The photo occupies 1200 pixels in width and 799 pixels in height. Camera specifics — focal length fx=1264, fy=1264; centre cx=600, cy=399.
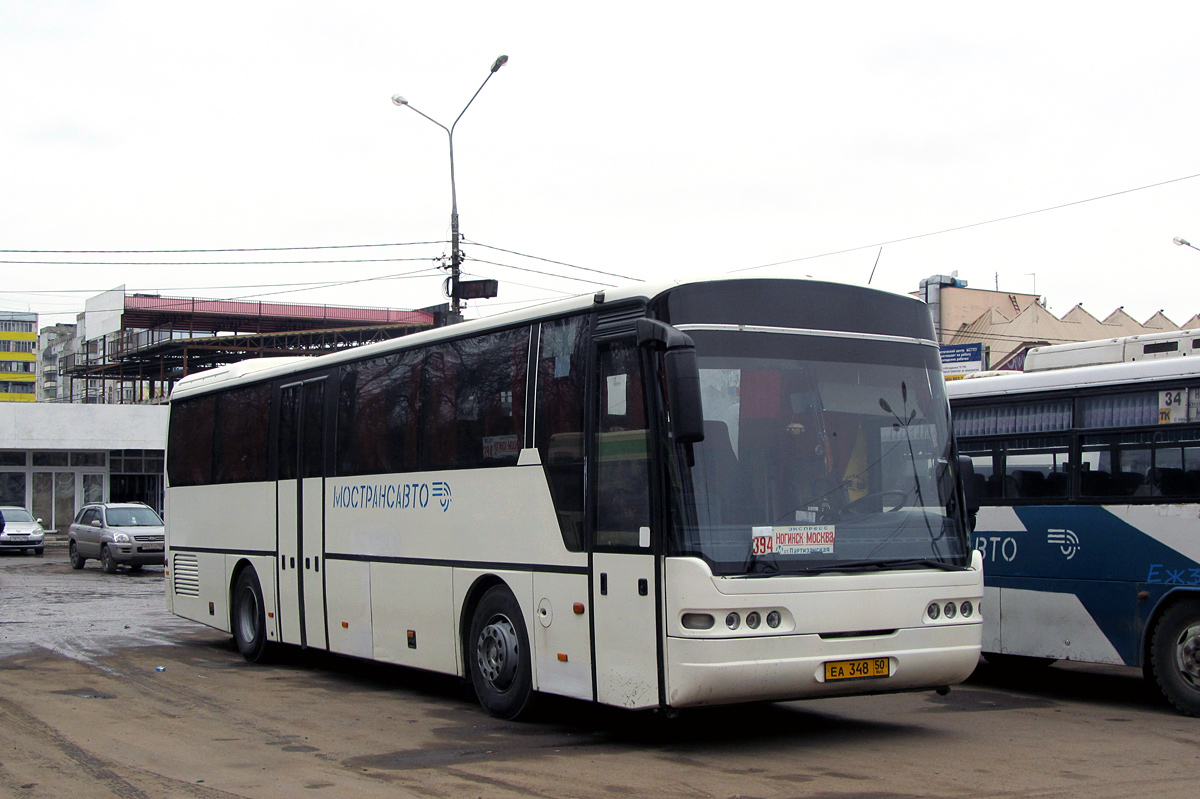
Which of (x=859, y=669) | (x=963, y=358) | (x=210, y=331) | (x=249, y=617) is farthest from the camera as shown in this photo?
(x=210, y=331)

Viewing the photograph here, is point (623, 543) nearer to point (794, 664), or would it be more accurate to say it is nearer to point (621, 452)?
point (621, 452)

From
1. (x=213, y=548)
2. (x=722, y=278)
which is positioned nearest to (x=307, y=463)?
(x=213, y=548)

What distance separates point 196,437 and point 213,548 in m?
1.61

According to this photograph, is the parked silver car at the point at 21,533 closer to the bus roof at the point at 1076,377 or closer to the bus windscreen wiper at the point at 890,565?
the bus roof at the point at 1076,377

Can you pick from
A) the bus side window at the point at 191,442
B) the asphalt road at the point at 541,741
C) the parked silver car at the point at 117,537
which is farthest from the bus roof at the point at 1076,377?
the parked silver car at the point at 117,537

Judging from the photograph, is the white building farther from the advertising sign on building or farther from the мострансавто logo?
the мострансавто logo

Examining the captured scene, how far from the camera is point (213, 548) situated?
51.7ft

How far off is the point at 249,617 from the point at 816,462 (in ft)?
28.5

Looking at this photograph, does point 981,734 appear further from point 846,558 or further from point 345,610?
point 345,610

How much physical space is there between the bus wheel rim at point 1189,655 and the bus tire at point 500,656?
17.2 ft

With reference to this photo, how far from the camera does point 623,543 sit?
28.1 ft

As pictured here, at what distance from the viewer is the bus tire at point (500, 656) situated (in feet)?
32.0

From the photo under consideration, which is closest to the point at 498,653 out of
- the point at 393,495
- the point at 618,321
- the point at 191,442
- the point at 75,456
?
the point at 393,495

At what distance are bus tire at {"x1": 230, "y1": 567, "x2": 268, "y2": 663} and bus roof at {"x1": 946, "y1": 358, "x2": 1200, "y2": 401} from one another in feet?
26.4
